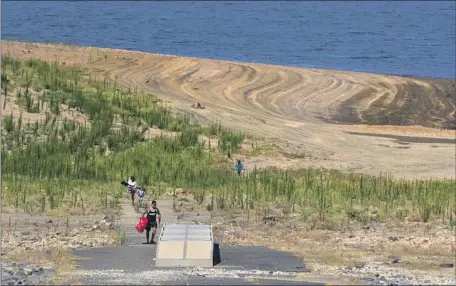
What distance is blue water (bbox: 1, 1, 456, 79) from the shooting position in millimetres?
68938

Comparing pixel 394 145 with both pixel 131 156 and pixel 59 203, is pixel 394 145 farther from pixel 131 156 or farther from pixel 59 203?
pixel 59 203

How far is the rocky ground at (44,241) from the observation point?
1906 cm

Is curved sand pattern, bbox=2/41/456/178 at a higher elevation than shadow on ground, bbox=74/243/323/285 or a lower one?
higher

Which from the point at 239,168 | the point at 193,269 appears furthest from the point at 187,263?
the point at 239,168

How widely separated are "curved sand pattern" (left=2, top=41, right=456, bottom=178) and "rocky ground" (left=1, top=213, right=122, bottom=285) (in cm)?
1175

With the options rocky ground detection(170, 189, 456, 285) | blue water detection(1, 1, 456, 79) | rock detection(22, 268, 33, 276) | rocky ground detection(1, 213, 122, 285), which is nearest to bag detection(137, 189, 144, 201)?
rocky ground detection(170, 189, 456, 285)

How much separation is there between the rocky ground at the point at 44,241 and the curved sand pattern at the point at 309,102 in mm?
11749

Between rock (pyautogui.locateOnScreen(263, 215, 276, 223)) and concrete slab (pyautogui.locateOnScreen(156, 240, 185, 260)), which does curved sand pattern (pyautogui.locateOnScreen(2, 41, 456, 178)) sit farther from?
concrete slab (pyautogui.locateOnScreen(156, 240, 185, 260))

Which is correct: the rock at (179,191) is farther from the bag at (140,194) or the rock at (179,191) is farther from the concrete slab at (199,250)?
the concrete slab at (199,250)

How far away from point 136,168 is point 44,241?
876 cm

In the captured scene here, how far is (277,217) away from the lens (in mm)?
25125

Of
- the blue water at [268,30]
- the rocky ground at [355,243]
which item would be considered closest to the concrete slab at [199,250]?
the rocky ground at [355,243]

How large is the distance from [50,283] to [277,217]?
8.02m

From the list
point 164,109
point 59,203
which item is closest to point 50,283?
point 59,203
